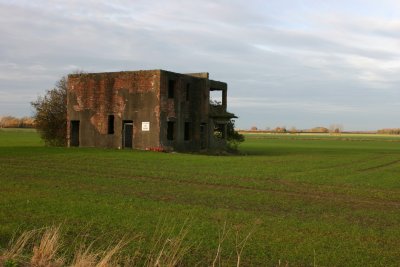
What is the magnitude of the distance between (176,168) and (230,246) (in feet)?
51.3

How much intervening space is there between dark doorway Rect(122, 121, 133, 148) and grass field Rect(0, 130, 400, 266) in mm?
14246

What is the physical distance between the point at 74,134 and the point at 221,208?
101ft

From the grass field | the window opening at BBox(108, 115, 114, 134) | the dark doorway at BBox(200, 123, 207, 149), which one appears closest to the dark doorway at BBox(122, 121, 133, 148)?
the window opening at BBox(108, 115, 114, 134)

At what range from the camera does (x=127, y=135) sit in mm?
39188

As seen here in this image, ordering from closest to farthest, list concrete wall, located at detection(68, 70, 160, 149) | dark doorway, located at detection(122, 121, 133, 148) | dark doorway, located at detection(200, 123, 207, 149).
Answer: concrete wall, located at detection(68, 70, 160, 149), dark doorway, located at detection(122, 121, 133, 148), dark doorway, located at detection(200, 123, 207, 149)

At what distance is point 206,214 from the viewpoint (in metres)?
12.5

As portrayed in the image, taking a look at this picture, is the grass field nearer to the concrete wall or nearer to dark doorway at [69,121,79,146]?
the concrete wall

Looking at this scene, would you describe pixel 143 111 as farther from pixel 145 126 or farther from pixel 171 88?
pixel 171 88

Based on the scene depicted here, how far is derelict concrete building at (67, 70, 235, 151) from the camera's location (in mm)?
37719

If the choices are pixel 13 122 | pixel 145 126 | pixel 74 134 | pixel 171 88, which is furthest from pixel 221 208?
pixel 13 122

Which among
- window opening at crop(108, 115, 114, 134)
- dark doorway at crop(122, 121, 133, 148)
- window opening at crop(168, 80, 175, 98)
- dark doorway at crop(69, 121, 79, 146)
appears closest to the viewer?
dark doorway at crop(122, 121, 133, 148)

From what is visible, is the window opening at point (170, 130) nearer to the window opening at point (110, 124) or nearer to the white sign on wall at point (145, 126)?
the white sign on wall at point (145, 126)

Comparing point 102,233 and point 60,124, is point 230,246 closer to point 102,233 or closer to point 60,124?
point 102,233

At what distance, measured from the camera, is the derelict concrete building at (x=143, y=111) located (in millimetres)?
37719
